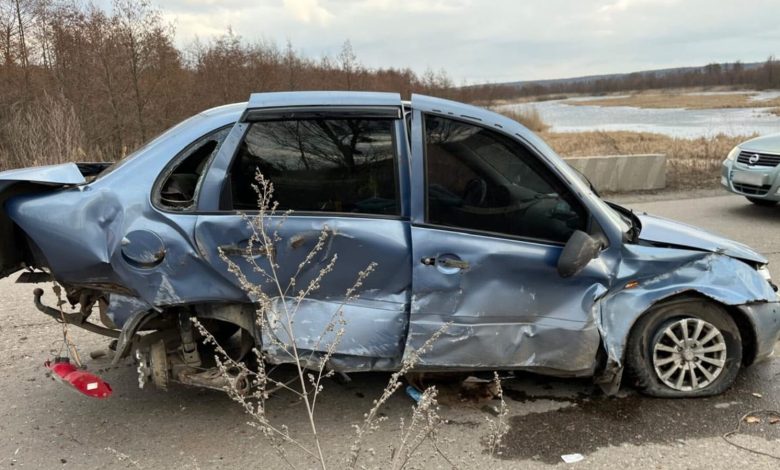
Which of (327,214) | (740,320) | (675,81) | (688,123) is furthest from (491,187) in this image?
(675,81)

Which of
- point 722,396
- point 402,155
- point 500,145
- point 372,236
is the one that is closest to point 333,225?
point 372,236

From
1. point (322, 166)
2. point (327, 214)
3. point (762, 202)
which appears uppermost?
point (322, 166)

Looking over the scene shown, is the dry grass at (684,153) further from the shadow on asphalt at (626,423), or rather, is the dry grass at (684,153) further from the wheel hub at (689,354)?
the shadow on asphalt at (626,423)

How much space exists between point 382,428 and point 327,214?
4.23 feet

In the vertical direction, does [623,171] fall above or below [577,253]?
below

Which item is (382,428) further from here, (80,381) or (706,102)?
(706,102)

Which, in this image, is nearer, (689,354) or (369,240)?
(369,240)

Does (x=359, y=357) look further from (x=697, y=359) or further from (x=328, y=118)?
(x=697, y=359)

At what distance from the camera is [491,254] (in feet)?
10.6

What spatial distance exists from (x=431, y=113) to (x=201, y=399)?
2.34 meters

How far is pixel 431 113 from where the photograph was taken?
3309 mm

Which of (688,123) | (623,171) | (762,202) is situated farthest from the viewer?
(688,123)

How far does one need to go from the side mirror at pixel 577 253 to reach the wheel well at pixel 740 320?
595 mm

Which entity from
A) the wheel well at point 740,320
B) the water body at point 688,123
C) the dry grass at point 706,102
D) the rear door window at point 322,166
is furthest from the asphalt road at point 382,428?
the dry grass at point 706,102
